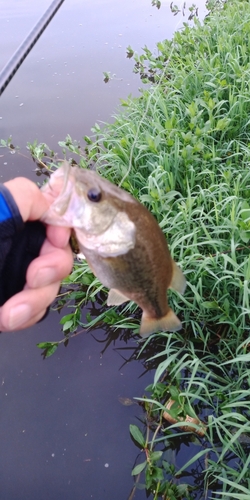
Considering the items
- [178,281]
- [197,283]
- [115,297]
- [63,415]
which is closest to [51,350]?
[63,415]

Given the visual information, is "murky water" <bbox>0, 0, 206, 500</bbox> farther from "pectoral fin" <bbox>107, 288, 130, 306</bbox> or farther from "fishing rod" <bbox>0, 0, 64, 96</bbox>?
"fishing rod" <bbox>0, 0, 64, 96</bbox>

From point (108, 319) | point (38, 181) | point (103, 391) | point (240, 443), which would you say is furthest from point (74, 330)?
point (38, 181)

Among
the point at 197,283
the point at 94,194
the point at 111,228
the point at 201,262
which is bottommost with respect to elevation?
the point at 197,283

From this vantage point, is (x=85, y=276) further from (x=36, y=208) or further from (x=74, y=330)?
(x=36, y=208)

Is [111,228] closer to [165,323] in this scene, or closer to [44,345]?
[165,323]

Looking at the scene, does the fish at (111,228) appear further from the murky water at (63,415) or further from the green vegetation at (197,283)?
the murky water at (63,415)

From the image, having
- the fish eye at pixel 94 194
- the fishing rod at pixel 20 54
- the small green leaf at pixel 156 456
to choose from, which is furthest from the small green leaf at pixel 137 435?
the fishing rod at pixel 20 54
